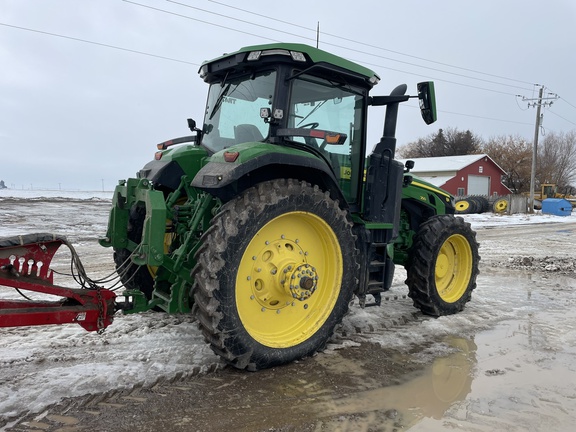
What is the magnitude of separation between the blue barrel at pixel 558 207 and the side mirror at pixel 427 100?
28.5m

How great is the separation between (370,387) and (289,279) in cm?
99

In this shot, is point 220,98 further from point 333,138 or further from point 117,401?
point 117,401

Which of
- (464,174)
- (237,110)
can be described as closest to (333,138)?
(237,110)

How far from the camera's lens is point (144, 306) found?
3604 mm

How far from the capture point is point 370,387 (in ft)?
11.2

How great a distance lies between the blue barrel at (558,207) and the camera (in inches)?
1134

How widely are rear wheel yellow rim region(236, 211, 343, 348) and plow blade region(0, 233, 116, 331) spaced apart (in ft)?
3.24

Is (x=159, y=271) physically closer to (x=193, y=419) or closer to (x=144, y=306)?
(x=144, y=306)

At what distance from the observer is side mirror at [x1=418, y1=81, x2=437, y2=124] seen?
4.50 metres

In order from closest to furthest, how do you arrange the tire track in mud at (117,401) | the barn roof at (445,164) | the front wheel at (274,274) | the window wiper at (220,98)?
the tire track in mud at (117,401) → the front wheel at (274,274) → the window wiper at (220,98) → the barn roof at (445,164)

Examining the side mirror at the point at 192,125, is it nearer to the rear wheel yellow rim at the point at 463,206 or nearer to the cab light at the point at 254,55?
the cab light at the point at 254,55

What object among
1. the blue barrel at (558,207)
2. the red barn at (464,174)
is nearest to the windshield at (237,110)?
the blue barrel at (558,207)

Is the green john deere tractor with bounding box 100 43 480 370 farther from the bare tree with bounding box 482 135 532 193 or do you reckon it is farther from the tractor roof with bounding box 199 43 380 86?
the bare tree with bounding box 482 135 532 193

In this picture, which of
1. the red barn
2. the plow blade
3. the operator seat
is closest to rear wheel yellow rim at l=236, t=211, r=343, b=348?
the operator seat
